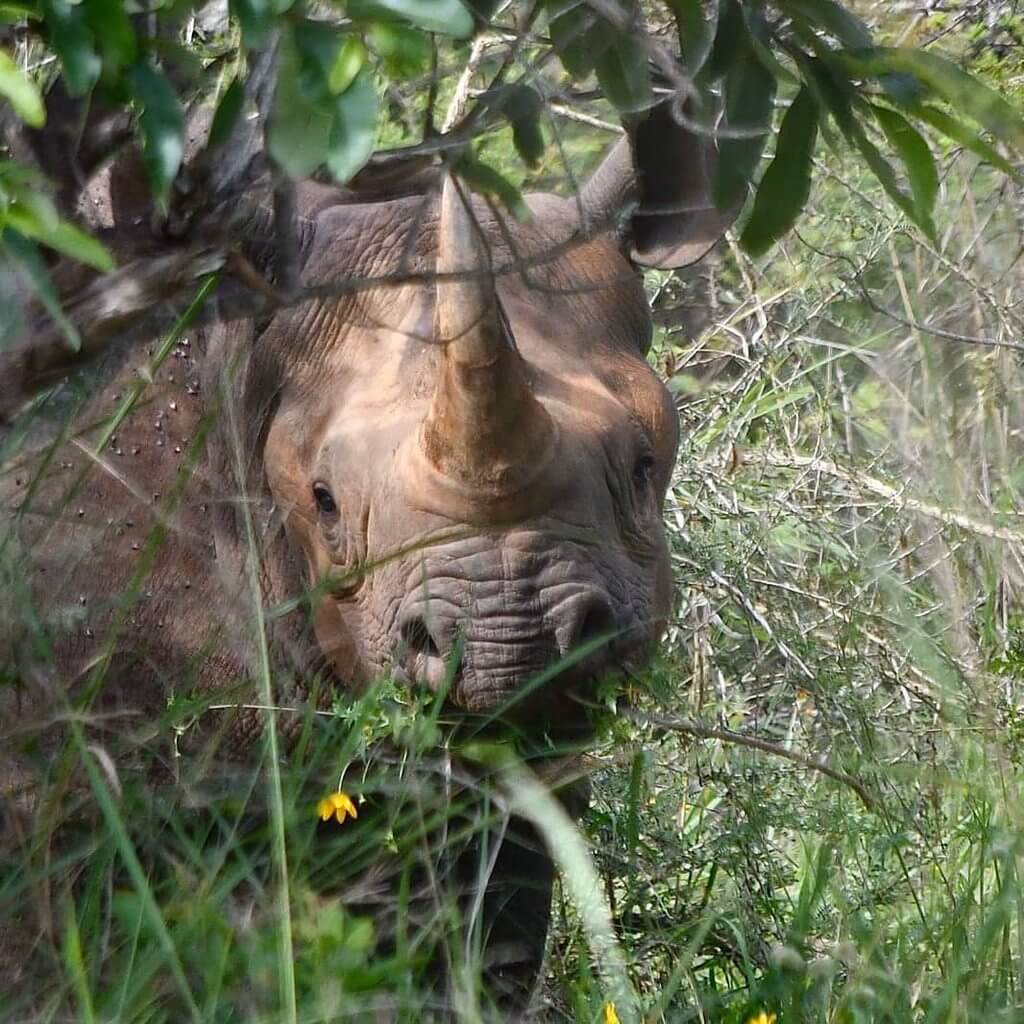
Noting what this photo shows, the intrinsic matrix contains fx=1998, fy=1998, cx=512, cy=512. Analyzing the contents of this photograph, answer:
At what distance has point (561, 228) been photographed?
4469 millimetres

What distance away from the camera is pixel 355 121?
1.97 meters

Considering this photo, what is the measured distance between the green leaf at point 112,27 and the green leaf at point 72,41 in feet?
0.04

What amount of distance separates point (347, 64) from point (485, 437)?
5.34ft

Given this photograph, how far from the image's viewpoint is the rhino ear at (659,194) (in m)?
4.32

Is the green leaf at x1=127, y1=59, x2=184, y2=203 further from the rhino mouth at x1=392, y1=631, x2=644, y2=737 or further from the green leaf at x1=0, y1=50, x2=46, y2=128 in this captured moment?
the rhino mouth at x1=392, y1=631, x2=644, y2=737

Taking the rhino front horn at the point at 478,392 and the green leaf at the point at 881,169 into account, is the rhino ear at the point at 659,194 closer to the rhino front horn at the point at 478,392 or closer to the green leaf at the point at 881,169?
the rhino front horn at the point at 478,392

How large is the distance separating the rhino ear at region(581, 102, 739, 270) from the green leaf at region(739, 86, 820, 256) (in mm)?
1702

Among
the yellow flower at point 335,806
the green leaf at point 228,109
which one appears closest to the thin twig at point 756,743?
the yellow flower at point 335,806

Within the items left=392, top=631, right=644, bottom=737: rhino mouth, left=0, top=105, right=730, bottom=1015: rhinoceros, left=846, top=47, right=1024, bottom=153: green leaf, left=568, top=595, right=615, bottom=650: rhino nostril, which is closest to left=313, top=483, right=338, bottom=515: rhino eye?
left=0, top=105, right=730, bottom=1015: rhinoceros

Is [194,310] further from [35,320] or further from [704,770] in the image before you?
[704,770]

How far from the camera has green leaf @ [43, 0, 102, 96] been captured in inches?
75.4

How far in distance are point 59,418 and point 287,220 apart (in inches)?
34.0

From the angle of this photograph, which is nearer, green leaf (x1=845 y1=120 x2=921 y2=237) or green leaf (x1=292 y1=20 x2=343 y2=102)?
green leaf (x1=292 y1=20 x2=343 y2=102)

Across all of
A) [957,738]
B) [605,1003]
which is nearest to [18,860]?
[605,1003]
